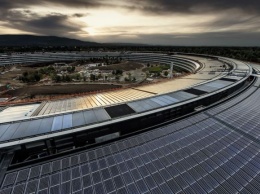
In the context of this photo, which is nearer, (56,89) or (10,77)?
(56,89)

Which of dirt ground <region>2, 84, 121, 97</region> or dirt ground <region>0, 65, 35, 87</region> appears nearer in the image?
dirt ground <region>2, 84, 121, 97</region>

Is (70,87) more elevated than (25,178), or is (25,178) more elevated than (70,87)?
(25,178)

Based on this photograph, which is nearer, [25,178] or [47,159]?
[25,178]

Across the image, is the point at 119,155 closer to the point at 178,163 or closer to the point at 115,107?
the point at 178,163

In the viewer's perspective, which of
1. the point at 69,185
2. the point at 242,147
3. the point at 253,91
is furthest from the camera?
the point at 253,91

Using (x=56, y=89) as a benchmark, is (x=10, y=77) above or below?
below

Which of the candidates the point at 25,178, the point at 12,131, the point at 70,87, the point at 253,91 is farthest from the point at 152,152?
the point at 70,87

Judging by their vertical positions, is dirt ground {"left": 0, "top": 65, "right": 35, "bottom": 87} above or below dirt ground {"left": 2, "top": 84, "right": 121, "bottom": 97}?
below

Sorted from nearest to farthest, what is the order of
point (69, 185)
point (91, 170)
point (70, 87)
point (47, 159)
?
point (69, 185) < point (91, 170) < point (47, 159) < point (70, 87)
